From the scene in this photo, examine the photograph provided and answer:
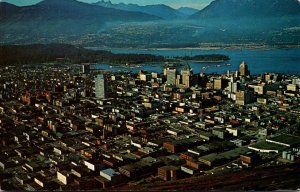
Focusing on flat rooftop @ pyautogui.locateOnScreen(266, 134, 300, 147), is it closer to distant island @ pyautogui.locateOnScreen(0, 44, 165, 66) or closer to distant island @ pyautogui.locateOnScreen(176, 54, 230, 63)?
distant island @ pyautogui.locateOnScreen(176, 54, 230, 63)

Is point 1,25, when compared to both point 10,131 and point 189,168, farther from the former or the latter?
point 189,168

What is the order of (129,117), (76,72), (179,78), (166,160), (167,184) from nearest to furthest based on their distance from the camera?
(167,184)
(166,160)
(76,72)
(129,117)
(179,78)

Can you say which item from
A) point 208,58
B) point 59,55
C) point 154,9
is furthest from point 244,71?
point 59,55

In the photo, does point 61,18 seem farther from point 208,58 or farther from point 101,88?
point 208,58

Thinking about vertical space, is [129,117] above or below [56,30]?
below

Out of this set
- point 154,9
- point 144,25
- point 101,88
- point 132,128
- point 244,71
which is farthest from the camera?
point 244,71

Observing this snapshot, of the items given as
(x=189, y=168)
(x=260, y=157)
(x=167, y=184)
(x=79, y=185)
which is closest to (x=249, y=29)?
(x=260, y=157)

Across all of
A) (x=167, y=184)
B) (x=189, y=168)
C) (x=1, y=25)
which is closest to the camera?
(x=167, y=184)
